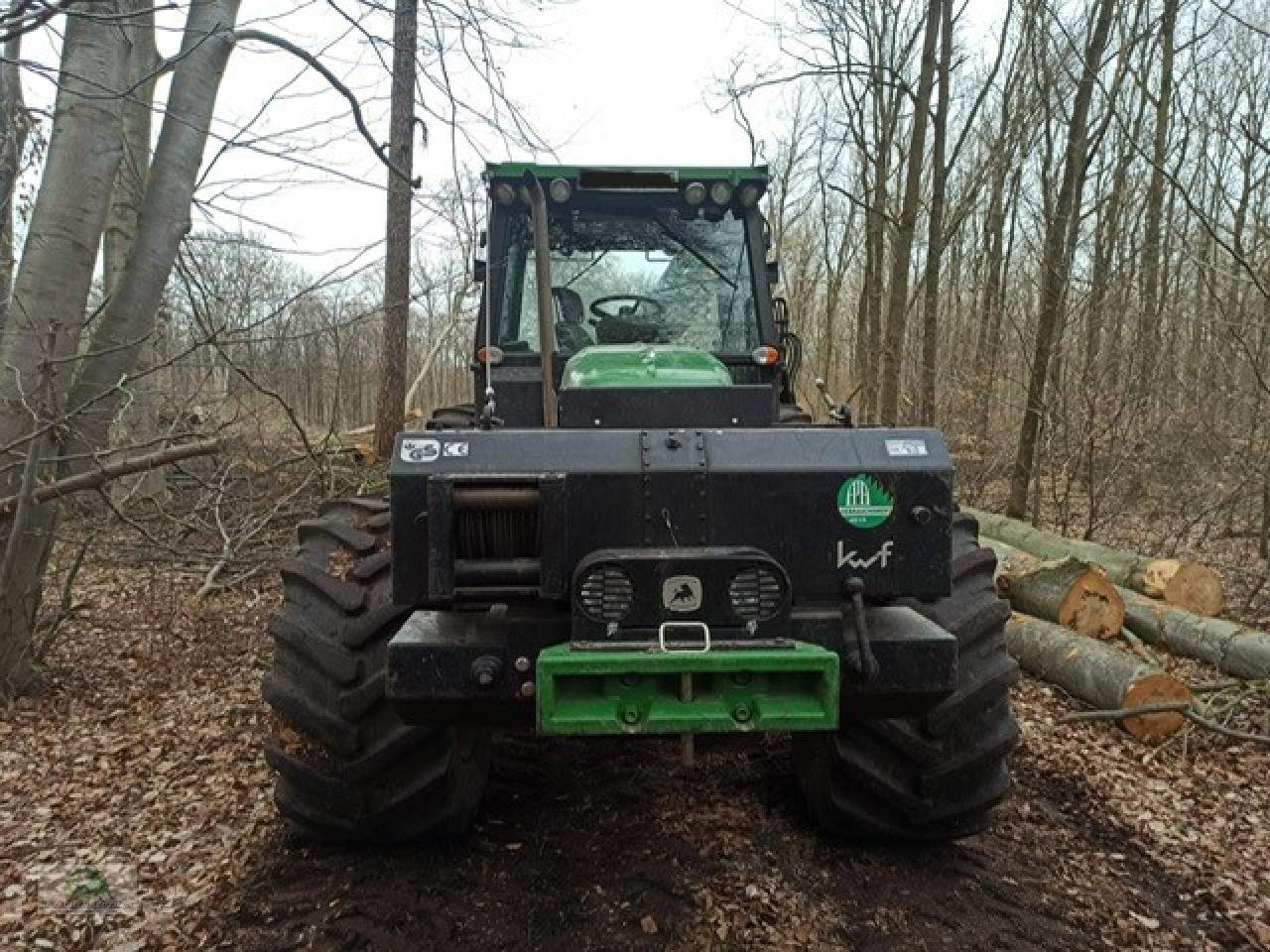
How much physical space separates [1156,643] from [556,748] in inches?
184

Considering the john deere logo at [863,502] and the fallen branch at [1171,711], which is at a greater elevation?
the john deere logo at [863,502]

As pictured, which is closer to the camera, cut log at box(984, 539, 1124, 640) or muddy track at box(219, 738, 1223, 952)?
muddy track at box(219, 738, 1223, 952)

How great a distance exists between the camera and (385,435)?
11656mm

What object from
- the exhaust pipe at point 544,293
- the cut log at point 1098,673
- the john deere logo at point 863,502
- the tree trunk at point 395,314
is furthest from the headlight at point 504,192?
the tree trunk at point 395,314

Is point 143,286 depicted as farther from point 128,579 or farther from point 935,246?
point 935,246

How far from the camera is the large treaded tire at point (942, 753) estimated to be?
338 centimetres

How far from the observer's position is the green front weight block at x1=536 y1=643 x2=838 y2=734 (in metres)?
2.59

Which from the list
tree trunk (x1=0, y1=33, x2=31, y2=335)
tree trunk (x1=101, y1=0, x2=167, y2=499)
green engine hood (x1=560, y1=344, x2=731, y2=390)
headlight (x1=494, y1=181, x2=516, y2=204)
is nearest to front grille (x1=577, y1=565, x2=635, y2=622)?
green engine hood (x1=560, y1=344, x2=731, y2=390)

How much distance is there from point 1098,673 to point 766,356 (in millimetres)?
2871

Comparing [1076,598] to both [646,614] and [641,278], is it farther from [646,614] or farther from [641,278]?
[646,614]

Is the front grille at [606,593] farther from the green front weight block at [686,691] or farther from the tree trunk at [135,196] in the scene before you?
the tree trunk at [135,196]

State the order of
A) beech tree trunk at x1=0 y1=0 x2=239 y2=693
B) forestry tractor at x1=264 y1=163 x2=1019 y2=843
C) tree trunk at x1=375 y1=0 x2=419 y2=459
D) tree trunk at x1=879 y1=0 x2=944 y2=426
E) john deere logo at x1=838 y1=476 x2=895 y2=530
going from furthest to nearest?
tree trunk at x1=879 y1=0 x2=944 y2=426, tree trunk at x1=375 y1=0 x2=419 y2=459, beech tree trunk at x1=0 y1=0 x2=239 y2=693, john deere logo at x1=838 y1=476 x2=895 y2=530, forestry tractor at x1=264 y1=163 x2=1019 y2=843

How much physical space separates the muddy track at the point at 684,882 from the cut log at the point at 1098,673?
1.30 metres

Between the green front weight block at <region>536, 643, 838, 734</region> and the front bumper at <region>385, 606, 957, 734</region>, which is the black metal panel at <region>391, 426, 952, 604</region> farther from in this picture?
the green front weight block at <region>536, 643, 838, 734</region>
